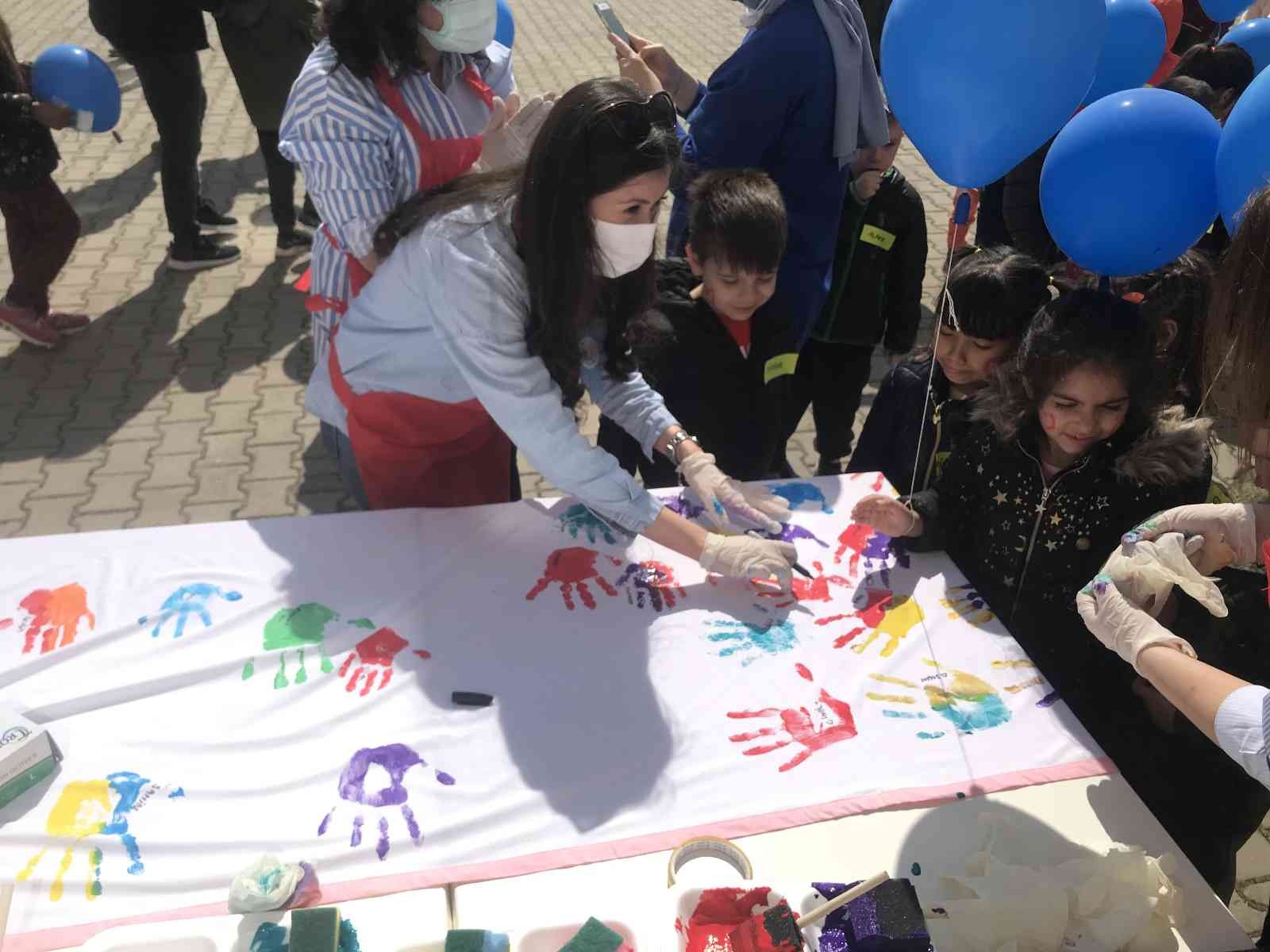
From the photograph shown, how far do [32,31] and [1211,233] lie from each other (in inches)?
302

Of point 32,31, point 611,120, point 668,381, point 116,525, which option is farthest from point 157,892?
point 32,31

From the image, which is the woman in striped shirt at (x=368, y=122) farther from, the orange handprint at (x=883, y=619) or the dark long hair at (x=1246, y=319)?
the dark long hair at (x=1246, y=319)

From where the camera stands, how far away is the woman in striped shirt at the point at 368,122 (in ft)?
6.13

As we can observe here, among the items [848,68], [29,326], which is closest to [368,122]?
[848,68]

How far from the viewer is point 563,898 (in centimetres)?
113

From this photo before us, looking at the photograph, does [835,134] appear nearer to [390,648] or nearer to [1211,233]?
[1211,233]

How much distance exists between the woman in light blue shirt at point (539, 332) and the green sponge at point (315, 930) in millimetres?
776

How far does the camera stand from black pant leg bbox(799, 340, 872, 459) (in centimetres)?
281

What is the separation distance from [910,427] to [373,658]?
1.23 metres

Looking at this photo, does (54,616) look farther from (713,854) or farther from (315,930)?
(713,854)

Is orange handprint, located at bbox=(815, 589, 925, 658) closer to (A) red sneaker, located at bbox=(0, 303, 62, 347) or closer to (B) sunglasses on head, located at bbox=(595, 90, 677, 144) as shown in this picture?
(B) sunglasses on head, located at bbox=(595, 90, 677, 144)

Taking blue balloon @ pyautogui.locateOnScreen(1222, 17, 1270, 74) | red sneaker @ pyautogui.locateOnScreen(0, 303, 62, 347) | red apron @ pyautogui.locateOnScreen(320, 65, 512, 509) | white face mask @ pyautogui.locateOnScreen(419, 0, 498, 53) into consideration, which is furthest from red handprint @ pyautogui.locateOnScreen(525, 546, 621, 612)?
blue balloon @ pyautogui.locateOnScreen(1222, 17, 1270, 74)

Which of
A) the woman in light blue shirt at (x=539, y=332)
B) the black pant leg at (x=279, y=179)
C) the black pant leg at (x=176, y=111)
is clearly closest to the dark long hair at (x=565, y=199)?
the woman in light blue shirt at (x=539, y=332)

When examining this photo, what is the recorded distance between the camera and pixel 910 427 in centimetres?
204
